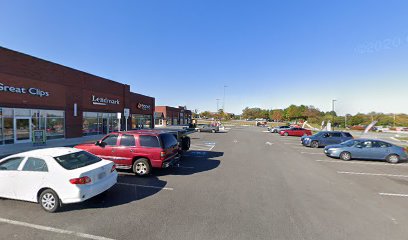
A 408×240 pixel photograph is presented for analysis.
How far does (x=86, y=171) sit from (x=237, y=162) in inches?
292

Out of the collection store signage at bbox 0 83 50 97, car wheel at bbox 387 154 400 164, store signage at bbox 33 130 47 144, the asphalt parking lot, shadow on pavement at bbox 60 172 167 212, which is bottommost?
the asphalt parking lot

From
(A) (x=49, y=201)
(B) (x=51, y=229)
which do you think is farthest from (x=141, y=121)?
(B) (x=51, y=229)

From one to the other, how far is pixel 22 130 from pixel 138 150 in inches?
524

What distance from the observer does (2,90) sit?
1316cm

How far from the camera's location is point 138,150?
7.65 meters

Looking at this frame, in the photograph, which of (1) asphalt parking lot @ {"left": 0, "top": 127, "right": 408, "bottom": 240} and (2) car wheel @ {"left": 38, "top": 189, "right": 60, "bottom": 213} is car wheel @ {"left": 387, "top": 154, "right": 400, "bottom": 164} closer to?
(1) asphalt parking lot @ {"left": 0, "top": 127, "right": 408, "bottom": 240}

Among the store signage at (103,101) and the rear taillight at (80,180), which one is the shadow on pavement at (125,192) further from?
the store signage at (103,101)

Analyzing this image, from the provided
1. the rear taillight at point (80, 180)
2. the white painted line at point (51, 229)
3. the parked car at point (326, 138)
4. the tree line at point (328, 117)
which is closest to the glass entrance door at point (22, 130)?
the white painted line at point (51, 229)

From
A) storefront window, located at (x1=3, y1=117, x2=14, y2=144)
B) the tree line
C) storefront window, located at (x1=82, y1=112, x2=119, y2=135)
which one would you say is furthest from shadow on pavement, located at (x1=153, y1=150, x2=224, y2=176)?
the tree line

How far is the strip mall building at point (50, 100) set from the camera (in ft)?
44.8

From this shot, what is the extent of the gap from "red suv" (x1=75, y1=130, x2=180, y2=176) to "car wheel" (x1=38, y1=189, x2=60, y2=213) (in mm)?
3090

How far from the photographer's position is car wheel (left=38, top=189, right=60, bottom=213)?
461cm

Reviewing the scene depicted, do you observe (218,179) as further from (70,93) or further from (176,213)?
(70,93)

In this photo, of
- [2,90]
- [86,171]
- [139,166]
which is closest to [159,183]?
[139,166]
